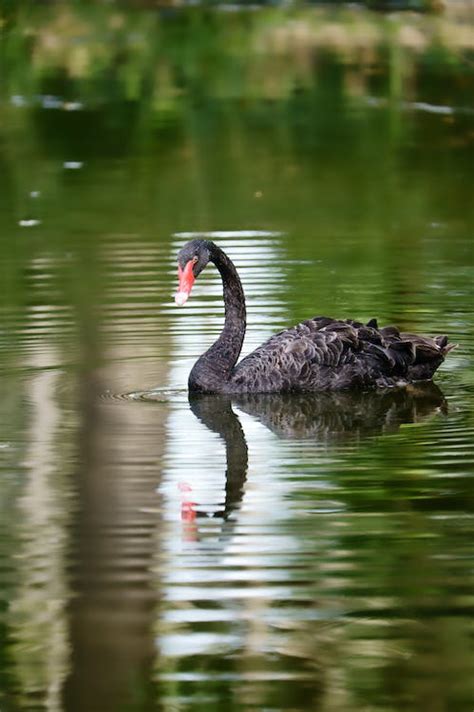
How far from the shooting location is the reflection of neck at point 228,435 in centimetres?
567

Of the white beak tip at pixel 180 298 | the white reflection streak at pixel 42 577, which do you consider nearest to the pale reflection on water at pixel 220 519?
the white reflection streak at pixel 42 577

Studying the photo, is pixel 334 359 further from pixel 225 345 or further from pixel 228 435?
pixel 228 435

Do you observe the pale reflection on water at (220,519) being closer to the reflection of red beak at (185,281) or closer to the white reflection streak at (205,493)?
the white reflection streak at (205,493)

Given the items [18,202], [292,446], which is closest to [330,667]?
[292,446]

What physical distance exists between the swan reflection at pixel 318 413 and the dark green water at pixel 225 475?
2 cm

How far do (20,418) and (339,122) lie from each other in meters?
10.8

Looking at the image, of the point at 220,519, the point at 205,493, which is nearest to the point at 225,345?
the point at 205,493

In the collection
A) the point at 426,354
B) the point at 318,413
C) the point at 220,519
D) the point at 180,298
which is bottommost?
the point at 318,413

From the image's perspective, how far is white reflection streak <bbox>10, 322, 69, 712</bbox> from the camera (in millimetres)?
4137

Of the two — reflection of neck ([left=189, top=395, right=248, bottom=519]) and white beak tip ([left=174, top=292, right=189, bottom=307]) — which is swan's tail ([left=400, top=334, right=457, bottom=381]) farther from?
white beak tip ([left=174, top=292, right=189, bottom=307])

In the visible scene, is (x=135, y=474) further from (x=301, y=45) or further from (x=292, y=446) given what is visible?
(x=301, y=45)

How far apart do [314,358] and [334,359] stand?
0.08m

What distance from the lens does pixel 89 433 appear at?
257 inches

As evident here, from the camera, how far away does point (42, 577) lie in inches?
189
